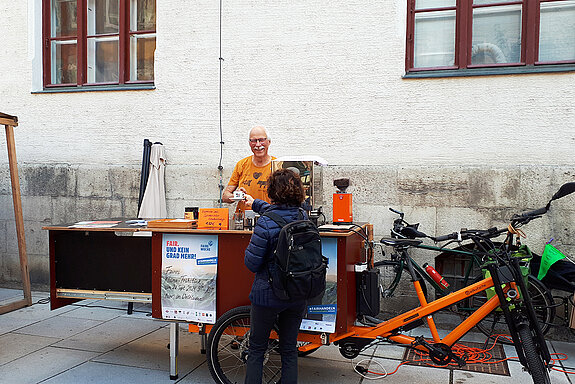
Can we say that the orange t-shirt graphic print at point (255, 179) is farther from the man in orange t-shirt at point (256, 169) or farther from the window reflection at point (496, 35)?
the window reflection at point (496, 35)

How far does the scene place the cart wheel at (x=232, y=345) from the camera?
422 cm

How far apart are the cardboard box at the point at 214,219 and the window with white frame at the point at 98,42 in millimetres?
3852

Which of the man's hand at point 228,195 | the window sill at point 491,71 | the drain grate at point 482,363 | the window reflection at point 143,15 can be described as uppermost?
the window reflection at point 143,15

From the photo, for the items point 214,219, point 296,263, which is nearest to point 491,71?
point 214,219

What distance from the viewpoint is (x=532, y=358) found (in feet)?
12.6

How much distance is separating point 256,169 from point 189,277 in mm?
1377

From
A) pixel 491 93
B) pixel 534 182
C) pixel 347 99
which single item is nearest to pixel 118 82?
pixel 347 99

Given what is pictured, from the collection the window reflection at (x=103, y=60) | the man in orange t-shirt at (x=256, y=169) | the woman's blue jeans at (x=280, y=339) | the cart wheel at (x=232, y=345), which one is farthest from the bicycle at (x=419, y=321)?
the window reflection at (x=103, y=60)

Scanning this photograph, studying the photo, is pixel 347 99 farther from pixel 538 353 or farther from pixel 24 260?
pixel 24 260

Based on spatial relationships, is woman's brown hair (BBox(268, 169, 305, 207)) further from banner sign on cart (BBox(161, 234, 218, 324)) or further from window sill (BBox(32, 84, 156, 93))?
window sill (BBox(32, 84, 156, 93))

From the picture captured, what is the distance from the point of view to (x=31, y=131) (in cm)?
804

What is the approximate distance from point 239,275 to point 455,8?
435cm

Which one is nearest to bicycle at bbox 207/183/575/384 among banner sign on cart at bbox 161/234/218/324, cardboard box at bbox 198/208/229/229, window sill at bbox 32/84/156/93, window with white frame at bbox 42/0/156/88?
banner sign on cart at bbox 161/234/218/324

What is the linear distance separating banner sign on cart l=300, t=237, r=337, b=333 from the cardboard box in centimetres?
90
